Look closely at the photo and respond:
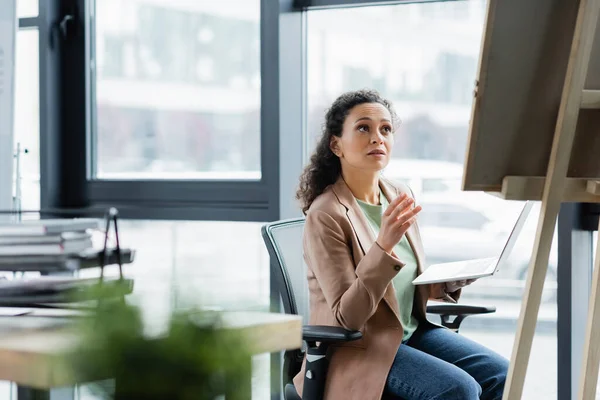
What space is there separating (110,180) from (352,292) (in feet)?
5.10

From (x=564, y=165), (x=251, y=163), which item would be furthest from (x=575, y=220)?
(x=251, y=163)

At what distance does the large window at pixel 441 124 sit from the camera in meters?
2.97

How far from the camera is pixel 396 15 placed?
307 cm

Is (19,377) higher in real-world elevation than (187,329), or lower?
lower

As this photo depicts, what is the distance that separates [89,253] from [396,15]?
6.28ft

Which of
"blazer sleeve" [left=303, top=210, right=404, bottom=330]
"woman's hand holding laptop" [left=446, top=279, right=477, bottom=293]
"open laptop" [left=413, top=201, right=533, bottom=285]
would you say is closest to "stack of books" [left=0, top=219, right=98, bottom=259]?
"blazer sleeve" [left=303, top=210, right=404, bottom=330]

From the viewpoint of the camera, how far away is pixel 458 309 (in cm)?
253

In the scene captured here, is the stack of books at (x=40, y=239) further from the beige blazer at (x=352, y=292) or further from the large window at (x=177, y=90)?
the large window at (x=177, y=90)

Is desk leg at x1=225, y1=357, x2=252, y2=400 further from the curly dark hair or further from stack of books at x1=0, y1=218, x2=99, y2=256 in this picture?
the curly dark hair

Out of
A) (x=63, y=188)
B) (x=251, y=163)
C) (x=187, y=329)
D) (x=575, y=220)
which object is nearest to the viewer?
(x=187, y=329)

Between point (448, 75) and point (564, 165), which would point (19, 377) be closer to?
point (564, 165)

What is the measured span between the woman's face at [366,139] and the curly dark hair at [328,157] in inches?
0.9

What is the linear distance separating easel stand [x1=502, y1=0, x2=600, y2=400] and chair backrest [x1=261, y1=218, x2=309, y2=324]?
2.48 ft

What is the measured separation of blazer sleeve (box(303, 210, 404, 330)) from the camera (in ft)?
7.37
